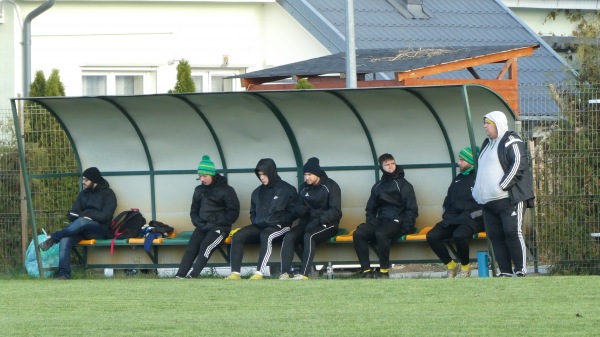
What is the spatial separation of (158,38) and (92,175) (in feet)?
33.5

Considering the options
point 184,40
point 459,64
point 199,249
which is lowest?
point 199,249

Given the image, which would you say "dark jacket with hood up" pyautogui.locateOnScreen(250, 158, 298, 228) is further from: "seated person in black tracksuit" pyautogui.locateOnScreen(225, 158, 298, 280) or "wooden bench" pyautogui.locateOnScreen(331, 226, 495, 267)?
"wooden bench" pyautogui.locateOnScreen(331, 226, 495, 267)

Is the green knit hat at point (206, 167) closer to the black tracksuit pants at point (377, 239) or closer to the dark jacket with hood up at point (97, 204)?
the dark jacket with hood up at point (97, 204)

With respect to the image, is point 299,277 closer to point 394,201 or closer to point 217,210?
point 394,201

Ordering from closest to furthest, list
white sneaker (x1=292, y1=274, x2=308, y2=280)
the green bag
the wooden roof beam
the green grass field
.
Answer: the green grass field, white sneaker (x1=292, y1=274, x2=308, y2=280), the green bag, the wooden roof beam

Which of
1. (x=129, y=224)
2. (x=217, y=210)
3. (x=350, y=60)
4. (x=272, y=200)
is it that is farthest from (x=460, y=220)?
(x=129, y=224)

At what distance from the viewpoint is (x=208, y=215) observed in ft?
52.6

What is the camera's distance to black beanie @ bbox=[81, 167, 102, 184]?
1669 cm

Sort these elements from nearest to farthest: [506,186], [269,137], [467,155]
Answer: [506,186]
[467,155]
[269,137]

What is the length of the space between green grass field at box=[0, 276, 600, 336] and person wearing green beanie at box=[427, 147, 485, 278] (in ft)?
5.76

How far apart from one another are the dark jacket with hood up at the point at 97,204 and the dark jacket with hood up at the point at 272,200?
6.52 ft

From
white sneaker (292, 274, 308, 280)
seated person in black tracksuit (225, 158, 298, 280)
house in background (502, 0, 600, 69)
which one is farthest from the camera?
house in background (502, 0, 600, 69)

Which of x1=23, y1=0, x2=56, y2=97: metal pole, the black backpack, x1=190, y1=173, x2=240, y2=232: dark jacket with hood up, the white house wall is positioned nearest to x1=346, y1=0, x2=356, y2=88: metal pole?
x1=190, y1=173, x2=240, y2=232: dark jacket with hood up

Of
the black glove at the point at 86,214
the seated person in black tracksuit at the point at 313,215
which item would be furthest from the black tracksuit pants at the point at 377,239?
the black glove at the point at 86,214
